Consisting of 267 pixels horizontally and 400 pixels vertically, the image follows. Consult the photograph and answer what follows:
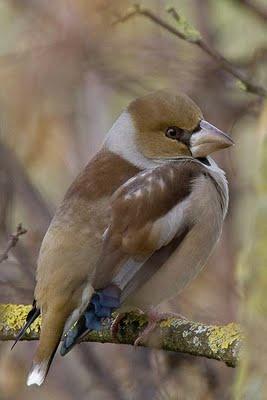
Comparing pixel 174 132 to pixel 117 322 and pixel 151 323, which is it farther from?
pixel 151 323

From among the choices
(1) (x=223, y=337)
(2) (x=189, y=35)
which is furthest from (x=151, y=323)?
(2) (x=189, y=35)

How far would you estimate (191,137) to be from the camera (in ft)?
17.9

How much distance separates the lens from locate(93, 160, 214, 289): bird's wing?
15.3 feet

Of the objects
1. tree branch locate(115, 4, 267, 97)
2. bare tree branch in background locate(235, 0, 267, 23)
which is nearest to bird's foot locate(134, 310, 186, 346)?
tree branch locate(115, 4, 267, 97)

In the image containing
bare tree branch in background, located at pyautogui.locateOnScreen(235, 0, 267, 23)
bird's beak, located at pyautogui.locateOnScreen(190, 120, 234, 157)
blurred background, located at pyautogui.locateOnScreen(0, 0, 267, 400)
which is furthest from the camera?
bare tree branch in background, located at pyautogui.locateOnScreen(235, 0, 267, 23)

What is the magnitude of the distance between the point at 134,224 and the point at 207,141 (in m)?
0.77

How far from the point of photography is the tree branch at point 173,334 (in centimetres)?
395

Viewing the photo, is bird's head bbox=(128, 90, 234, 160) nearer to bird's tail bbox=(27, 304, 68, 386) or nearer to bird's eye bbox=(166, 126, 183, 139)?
bird's eye bbox=(166, 126, 183, 139)

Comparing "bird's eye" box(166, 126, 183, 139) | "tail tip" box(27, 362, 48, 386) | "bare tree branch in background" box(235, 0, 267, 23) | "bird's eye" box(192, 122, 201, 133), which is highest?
"bare tree branch in background" box(235, 0, 267, 23)

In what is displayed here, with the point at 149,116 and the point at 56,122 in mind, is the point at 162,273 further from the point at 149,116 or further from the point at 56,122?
the point at 56,122

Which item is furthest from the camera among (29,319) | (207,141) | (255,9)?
(255,9)

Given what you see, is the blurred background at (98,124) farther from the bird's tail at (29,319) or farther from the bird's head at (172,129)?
the bird's tail at (29,319)

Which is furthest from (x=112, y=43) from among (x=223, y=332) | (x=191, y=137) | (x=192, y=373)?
(x=223, y=332)

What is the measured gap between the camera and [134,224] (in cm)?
481
